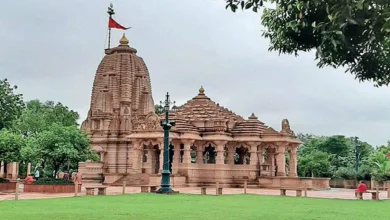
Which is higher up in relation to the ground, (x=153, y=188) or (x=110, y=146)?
(x=110, y=146)

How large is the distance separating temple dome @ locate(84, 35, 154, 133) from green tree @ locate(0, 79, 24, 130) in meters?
13.6

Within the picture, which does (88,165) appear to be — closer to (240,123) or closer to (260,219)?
(240,123)

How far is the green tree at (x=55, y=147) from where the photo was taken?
3050 cm

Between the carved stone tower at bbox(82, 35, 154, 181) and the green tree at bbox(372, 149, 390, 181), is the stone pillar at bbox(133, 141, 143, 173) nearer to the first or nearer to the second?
the carved stone tower at bbox(82, 35, 154, 181)

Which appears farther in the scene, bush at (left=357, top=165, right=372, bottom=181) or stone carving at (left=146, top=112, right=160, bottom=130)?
bush at (left=357, top=165, right=372, bottom=181)

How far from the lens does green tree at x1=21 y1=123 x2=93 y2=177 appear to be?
30.5 meters

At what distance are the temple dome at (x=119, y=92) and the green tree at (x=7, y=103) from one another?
13.6 meters

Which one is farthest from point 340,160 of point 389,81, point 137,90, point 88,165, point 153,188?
point 389,81

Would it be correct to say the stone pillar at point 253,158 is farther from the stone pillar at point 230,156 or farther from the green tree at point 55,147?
the green tree at point 55,147

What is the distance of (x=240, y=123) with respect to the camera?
41.6 metres

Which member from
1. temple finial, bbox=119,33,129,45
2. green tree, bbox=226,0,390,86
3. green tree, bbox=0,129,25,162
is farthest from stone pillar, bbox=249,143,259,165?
green tree, bbox=226,0,390,86

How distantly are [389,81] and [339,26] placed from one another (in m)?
2.72

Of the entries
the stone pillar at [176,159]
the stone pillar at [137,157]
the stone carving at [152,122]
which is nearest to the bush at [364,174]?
the stone pillar at [176,159]

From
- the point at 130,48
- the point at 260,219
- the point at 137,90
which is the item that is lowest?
the point at 260,219
